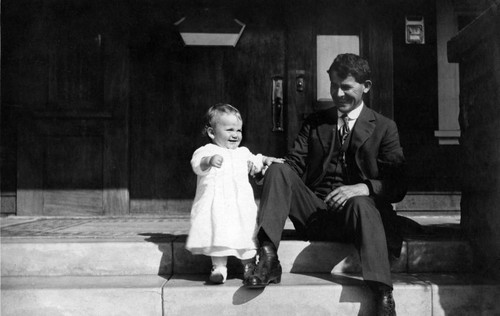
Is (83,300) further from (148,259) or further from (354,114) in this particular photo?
(354,114)

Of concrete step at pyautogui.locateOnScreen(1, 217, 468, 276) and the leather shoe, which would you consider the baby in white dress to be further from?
concrete step at pyautogui.locateOnScreen(1, 217, 468, 276)

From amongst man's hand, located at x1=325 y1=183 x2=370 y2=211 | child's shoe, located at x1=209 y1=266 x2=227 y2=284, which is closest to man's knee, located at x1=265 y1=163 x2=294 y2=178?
man's hand, located at x1=325 y1=183 x2=370 y2=211

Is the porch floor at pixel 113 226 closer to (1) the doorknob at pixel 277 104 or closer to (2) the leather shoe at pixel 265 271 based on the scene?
(2) the leather shoe at pixel 265 271

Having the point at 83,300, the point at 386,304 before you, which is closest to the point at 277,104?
the point at 386,304

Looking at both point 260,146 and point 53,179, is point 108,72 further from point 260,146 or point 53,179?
point 260,146

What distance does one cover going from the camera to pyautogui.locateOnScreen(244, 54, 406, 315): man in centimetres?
234

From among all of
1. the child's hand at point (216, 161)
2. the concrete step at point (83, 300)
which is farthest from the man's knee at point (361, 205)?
the concrete step at point (83, 300)

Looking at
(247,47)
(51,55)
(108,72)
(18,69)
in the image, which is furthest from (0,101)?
(247,47)

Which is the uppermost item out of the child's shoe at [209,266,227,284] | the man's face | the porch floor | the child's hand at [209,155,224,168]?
the man's face

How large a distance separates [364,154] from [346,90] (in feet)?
1.37

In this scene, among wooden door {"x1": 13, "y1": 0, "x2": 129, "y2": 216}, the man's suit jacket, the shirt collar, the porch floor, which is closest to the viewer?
the man's suit jacket

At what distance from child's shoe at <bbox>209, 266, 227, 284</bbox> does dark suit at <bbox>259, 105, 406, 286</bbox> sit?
35 cm

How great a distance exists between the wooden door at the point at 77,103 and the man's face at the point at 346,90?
2411 millimetres

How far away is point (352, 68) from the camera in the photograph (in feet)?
8.87
